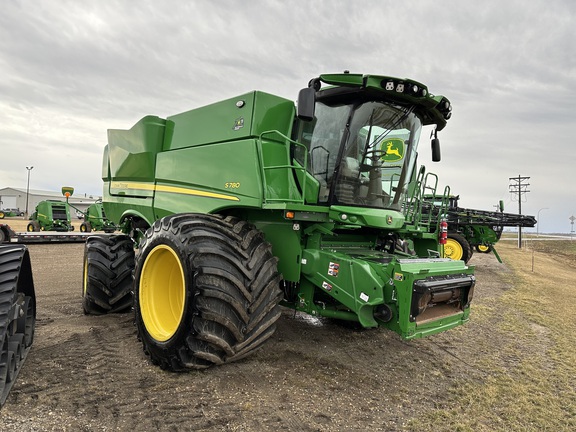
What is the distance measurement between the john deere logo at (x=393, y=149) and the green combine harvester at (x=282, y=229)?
0.02m

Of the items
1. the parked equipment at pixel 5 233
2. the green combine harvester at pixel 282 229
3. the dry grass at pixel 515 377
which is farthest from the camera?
the parked equipment at pixel 5 233

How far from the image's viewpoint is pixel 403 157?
15.2 feet

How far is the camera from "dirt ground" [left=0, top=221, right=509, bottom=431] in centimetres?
285

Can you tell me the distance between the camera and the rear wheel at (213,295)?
3295 millimetres

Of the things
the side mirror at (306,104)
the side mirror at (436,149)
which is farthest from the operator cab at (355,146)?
the side mirror at (436,149)

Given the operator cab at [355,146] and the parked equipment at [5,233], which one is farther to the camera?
the parked equipment at [5,233]

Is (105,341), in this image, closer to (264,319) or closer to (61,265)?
(264,319)

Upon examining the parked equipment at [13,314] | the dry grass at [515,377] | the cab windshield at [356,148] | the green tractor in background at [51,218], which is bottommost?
the dry grass at [515,377]

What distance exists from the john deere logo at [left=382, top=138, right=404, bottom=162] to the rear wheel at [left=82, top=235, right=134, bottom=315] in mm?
3689

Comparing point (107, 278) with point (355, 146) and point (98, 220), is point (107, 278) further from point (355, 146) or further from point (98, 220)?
point (98, 220)

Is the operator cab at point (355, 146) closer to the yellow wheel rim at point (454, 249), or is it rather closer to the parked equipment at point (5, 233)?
the yellow wheel rim at point (454, 249)

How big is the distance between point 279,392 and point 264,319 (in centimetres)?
60

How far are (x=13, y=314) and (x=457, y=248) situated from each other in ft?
43.0

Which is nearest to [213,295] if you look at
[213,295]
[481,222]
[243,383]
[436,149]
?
[213,295]
